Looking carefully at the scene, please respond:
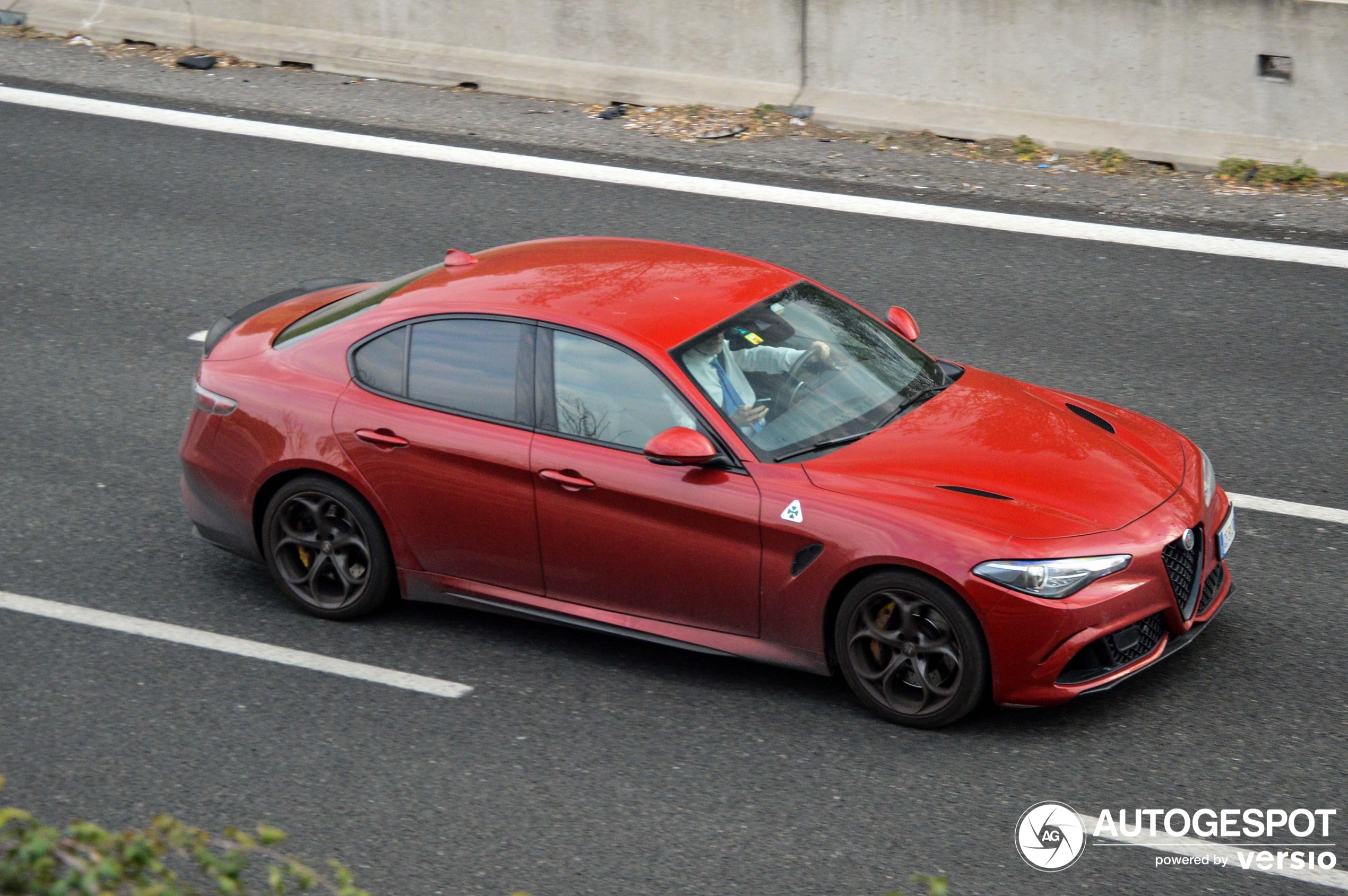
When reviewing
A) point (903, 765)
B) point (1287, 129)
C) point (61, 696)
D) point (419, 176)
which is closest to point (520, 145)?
point (419, 176)

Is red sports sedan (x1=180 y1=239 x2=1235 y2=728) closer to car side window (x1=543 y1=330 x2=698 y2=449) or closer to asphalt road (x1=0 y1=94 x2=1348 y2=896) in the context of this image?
car side window (x1=543 y1=330 x2=698 y2=449)

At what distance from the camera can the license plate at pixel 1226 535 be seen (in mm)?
6246

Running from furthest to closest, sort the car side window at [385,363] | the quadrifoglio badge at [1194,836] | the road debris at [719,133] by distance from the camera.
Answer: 1. the road debris at [719,133]
2. the car side window at [385,363]
3. the quadrifoglio badge at [1194,836]

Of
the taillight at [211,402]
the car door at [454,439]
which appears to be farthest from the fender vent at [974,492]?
the taillight at [211,402]

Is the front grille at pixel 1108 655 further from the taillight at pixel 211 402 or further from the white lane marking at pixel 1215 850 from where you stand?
the taillight at pixel 211 402

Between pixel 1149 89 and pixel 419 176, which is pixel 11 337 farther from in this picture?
pixel 1149 89

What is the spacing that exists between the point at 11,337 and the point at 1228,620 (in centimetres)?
717

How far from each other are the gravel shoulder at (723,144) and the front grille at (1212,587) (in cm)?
493

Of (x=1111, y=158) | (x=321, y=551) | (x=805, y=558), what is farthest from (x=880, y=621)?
(x=1111, y=158)

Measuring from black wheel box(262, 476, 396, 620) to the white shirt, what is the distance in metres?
1.61

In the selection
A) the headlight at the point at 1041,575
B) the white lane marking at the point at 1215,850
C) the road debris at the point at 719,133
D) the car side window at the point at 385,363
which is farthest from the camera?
the road debris at the point at 719,133

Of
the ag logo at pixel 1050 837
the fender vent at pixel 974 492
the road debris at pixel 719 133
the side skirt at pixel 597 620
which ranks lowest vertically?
the ag logo at pixel 1050 837

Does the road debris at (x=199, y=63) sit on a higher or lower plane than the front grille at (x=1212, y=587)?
higher

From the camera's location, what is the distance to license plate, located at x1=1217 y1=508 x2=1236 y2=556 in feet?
20.5
